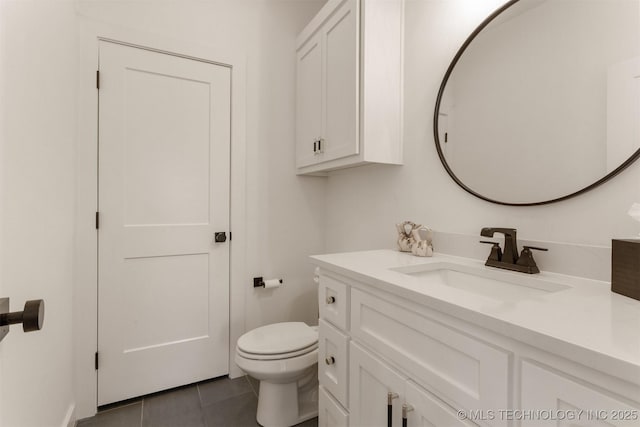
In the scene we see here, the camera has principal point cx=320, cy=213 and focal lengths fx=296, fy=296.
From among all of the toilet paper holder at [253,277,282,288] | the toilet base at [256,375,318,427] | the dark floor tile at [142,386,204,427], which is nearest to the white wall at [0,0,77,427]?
the dark floor tile at [142,386,204,427]

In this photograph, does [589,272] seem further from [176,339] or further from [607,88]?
[176,339]

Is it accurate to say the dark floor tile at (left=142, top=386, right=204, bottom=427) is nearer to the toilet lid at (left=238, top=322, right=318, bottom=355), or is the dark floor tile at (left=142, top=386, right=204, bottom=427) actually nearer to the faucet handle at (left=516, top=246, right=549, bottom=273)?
the toilet lid at (left=238, top=322, right=318, bottom=355)

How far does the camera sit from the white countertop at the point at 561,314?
1.51ft

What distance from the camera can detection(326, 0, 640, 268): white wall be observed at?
90cm

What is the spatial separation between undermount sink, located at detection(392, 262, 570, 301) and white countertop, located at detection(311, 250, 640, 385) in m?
0.01

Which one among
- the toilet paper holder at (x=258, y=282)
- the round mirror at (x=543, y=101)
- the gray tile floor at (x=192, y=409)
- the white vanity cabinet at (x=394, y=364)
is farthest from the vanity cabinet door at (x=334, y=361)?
the toilet paper holder at (x=258, y=282)

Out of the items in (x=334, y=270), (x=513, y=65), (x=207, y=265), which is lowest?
(x=207, y=265)

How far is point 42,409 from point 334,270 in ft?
3.86

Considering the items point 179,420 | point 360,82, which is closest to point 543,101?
point 360,82

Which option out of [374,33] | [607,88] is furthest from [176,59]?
[607,88]

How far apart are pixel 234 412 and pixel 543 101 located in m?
2.04

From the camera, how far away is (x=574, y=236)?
959mm

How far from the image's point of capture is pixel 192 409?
166 cm

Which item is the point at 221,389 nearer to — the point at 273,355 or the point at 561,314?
the point at 273,355
